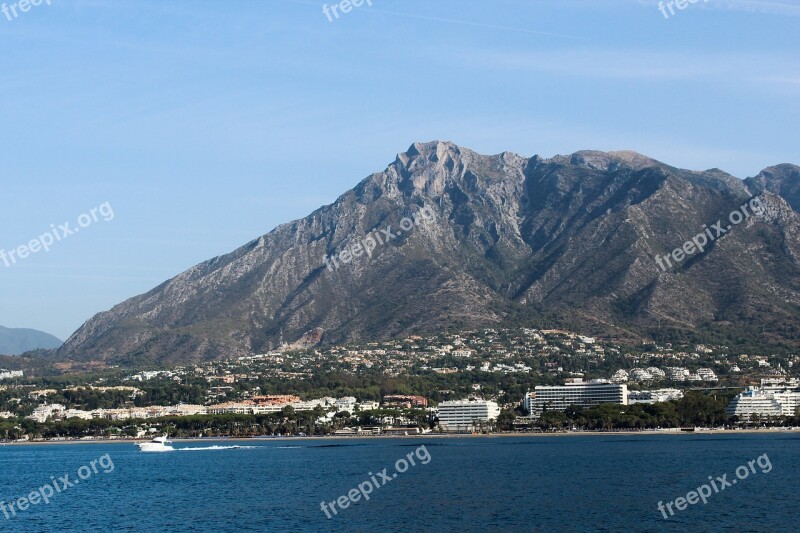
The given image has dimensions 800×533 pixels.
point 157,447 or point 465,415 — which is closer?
point 157,447

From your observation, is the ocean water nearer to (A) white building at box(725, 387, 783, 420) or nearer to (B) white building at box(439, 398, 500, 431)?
(A) white building at box(725, 387, 783, 420)

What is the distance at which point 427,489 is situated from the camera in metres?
83.8

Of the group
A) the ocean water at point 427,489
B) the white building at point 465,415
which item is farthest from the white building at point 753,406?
the white building at point 465,415

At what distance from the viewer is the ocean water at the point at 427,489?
2581 inches

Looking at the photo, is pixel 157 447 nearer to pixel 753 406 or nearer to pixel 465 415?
pixel 465 415

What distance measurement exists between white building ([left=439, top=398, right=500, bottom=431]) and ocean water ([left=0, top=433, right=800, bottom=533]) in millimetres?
44335

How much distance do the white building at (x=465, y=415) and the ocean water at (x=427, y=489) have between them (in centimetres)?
4434

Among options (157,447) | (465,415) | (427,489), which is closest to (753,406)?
(465,415)

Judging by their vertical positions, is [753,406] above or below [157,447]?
below

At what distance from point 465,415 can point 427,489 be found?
102114 mm

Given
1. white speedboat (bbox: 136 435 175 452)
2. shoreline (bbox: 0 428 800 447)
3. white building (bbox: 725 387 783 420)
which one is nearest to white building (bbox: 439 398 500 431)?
shoreline (bbox: 0 428 800 447)

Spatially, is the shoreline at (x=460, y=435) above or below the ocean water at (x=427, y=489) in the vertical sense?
below

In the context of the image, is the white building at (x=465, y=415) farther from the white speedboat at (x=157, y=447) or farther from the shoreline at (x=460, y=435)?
the white speedboat at (x=157, y=447)

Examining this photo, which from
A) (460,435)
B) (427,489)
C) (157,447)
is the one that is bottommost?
(460,435)
